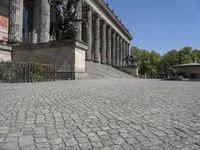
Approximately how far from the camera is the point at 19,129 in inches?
111

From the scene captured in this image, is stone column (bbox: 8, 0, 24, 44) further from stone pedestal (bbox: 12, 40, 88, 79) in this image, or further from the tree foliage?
the tree foliage

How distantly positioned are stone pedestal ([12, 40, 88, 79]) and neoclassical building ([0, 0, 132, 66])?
10.2ft

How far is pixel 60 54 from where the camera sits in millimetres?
15859

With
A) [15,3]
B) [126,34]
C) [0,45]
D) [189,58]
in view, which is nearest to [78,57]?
[0,45]

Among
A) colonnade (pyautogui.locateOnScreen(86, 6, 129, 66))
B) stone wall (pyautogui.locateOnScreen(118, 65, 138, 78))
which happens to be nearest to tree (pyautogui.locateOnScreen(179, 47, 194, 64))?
colonnade (pyautogui.locateOnScreen(86, 6, 129, 66))

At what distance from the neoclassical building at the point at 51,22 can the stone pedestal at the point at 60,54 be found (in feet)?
10.2

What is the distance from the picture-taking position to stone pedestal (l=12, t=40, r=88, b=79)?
50.5 feet

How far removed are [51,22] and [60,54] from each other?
16.5 feet

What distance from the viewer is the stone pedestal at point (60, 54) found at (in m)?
15.4

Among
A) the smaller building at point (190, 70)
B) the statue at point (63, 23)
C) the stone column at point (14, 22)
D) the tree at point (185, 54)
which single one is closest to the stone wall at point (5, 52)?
the stone column at point (14, 22)

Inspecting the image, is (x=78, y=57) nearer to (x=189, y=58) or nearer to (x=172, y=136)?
(x=172, y=136)

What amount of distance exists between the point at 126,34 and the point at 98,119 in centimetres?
5869

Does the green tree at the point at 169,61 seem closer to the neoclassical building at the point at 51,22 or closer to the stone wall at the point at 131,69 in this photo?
the neoclassical building at the point at 51,22

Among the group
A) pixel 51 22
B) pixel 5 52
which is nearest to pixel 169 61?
pixel 51 22
